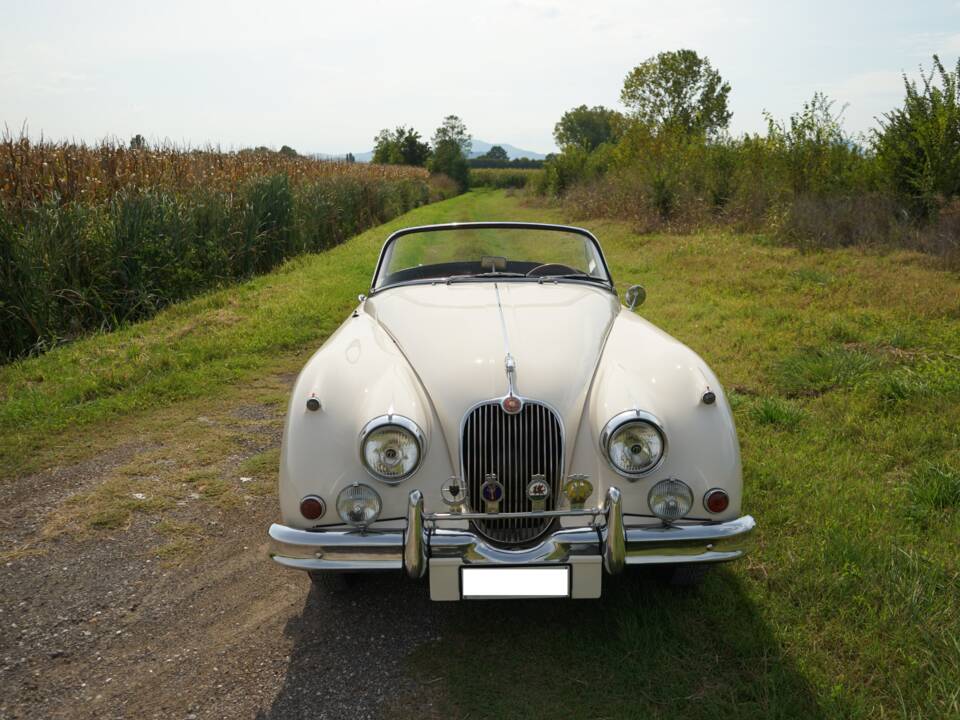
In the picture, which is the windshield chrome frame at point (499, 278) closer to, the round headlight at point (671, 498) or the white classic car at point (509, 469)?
the white classic car at point (509, 469)

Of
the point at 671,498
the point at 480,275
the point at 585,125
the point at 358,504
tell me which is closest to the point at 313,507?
the point at 358,504

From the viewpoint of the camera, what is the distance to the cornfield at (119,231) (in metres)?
7.00

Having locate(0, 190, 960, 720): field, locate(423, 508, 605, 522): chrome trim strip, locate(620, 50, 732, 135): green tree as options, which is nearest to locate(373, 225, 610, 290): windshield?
locate(0, 190, 960, 720): field

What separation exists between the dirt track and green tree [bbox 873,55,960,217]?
1196cm

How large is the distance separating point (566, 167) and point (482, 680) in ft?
104

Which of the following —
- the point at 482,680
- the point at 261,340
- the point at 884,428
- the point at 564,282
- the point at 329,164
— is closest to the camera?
the point at 482,680

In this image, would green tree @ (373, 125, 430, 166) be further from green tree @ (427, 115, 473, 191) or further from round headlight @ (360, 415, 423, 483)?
round headlight @ (360, 415, 423, 483)

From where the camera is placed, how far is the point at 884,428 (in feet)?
15.4

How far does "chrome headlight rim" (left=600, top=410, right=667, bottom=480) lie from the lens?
8.80ft

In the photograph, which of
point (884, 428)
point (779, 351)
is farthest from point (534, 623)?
point (779, 351)

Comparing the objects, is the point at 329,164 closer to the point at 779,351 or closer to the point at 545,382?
the point at 779,351

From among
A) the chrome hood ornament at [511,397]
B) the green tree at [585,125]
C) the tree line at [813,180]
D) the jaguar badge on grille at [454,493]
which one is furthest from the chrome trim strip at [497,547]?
the green tree at [585,125]

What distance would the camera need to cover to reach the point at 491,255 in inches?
175

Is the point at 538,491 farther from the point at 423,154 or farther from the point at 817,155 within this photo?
the point at 423,154
